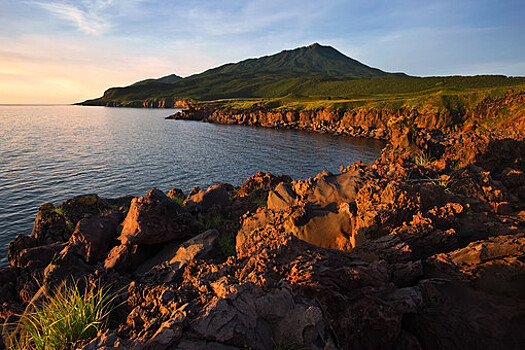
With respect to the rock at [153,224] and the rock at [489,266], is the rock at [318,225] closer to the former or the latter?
the rock at [489,266]

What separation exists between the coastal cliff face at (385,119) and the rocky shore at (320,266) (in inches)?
1202

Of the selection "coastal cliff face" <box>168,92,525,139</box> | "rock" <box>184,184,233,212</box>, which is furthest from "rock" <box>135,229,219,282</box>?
"coastal cliff face" <box>168,92,525,139</box>

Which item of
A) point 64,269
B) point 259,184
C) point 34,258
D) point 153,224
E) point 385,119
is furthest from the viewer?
point 385,119

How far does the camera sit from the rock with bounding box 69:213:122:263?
11.7 metres

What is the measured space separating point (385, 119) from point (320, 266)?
78.9 meters

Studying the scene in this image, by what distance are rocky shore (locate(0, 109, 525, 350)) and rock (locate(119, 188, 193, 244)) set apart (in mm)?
54

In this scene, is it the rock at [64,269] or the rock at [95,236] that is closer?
the rock at [64,269]

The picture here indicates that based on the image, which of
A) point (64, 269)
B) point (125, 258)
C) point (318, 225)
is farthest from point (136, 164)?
point (318, 225)

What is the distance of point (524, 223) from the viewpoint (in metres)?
8.99

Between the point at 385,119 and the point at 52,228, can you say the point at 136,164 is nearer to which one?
the point at 52,228

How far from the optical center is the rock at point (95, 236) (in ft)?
38.5

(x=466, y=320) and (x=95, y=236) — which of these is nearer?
(x=466, y=320)

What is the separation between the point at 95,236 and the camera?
1211 centimetres

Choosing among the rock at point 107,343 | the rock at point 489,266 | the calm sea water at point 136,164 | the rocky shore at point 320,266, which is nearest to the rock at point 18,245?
the rocky shore at point 320,266
